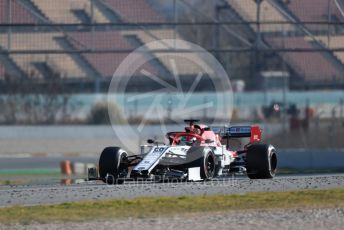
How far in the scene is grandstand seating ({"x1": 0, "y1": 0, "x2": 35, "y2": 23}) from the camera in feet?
101

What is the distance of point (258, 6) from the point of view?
30.0 metres

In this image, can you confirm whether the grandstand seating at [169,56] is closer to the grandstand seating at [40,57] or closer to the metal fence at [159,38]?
the metal fence at [159,38]

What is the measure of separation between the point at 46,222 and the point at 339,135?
20.2 m

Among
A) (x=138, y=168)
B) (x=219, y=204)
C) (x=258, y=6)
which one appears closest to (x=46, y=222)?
(x=219, y=204)

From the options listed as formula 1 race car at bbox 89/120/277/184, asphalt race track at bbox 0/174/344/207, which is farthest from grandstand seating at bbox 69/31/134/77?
asphalt race track at bbox 0/174/344/207

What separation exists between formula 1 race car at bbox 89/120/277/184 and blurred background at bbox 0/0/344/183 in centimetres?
966

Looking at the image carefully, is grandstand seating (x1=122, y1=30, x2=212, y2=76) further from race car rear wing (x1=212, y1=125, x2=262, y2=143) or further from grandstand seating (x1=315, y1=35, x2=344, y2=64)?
race car rear wing (x1=212, y1=125, x2=262, y2=143)

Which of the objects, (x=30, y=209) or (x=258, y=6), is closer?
(x=30, y=209)

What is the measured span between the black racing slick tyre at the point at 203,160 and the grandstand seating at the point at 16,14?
12.4m

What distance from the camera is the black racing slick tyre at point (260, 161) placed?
20531 mm

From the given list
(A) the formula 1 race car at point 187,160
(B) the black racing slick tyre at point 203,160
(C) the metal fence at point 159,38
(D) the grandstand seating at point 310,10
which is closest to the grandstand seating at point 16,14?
(C) the metal fence at point 159,38

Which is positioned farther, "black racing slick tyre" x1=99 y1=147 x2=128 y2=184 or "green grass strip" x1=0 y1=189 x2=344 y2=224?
"black racing slick tyre" x1=99 y1=147 x2=128 y2=184

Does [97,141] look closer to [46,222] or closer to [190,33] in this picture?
[190,33]

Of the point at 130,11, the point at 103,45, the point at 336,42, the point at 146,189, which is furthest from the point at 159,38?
the point at 146,189
